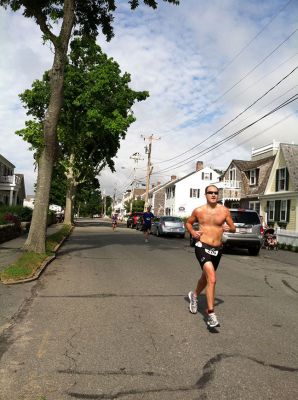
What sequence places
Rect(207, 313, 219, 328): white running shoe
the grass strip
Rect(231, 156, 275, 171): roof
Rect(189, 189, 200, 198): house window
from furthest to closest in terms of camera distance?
Rect(189, 189, 200, 198): house window < Rect(231, 156, 275, 171): roof < the grass strip < Rect(207, 313, 219, 328): white running shoe

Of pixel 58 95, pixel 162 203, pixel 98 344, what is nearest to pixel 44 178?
pixel 58 95

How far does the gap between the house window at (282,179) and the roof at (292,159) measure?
0.73 metres

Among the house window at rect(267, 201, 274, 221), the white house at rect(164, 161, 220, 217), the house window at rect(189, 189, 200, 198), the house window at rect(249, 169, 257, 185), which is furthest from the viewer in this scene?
the house window at rect(189, 189, 200, 198)

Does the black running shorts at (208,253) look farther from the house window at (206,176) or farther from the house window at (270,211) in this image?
the house window at (206,176)

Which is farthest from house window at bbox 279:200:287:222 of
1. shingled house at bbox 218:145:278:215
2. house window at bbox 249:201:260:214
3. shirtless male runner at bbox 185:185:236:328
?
shirtless male runner at bbox 185:185:236:328

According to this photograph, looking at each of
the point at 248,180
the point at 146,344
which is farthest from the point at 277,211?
the point at 146,344

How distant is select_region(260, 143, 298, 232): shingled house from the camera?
3100 centimetres

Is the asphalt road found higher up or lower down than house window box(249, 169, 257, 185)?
lower down

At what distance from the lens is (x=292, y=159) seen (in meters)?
32.2

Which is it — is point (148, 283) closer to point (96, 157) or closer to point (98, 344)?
point (98, 344)

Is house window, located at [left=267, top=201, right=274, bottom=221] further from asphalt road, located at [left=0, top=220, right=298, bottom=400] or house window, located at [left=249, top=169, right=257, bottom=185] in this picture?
asphalt road, located at [left=0, top=220, right=298, bottom=400]

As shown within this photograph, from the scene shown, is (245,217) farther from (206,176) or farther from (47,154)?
(206,176)

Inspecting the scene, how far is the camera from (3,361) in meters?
4.69

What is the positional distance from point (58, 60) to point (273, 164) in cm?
2372
